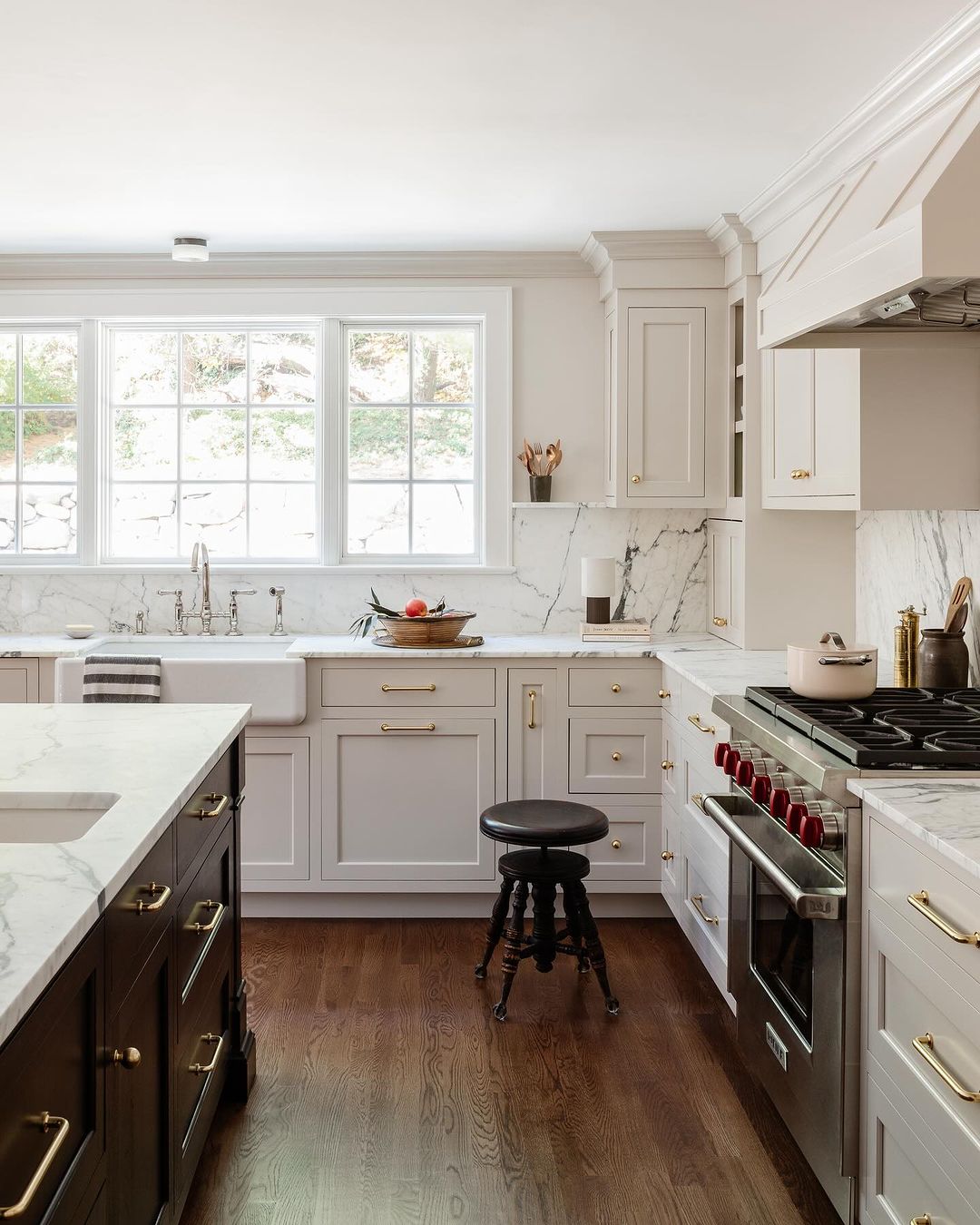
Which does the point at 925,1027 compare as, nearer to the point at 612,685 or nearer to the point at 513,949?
the point at 513,949

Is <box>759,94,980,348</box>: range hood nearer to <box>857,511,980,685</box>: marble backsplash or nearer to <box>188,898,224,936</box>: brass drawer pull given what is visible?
<box>857,511,980,685</box>: marble backsplash

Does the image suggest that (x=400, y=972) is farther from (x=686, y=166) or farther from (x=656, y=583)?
(x=686, y=166)

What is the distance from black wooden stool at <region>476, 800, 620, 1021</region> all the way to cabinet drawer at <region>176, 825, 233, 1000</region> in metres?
0.89

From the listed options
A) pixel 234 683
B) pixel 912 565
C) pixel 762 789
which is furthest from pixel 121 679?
pixel 912 565

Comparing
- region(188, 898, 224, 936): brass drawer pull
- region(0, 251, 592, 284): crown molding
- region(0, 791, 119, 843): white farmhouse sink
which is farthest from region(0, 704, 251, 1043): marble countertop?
region(0, 251, 592, 284): crown molding

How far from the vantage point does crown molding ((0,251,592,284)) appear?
4348 millimetres

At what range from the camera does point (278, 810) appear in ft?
12.8

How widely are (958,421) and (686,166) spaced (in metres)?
1.12

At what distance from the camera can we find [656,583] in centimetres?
449

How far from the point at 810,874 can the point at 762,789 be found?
0.26 metres

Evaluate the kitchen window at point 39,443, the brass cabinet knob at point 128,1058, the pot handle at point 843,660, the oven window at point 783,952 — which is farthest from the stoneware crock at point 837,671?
the kitchen window at point 39,443

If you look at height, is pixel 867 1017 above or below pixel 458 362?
below

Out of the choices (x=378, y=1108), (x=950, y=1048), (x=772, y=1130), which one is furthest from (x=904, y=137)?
(x=378, y=1108)

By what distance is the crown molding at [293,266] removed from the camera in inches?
171
